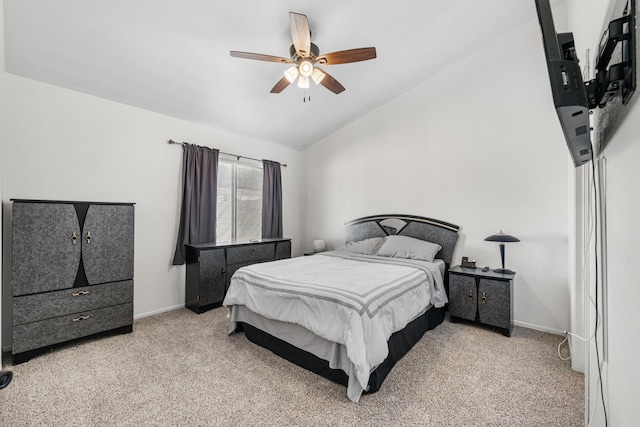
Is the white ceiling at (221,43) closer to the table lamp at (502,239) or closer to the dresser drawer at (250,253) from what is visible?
the dresser drawer at (250,253)

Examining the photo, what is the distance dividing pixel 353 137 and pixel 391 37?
195 cm

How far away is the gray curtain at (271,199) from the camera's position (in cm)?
498

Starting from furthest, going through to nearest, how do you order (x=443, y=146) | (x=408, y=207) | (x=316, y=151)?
(x=316, y=151) < (x=408, y=207) < (x=443, y=146)

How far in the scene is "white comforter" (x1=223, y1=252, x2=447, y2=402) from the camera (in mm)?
1970

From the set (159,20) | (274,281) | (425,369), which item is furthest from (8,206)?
(425,369)

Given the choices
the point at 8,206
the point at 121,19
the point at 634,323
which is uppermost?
the point at 121,19

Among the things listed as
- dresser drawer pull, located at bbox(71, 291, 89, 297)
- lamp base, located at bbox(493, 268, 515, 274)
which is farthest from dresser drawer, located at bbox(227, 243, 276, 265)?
lamp base, located at bbox(493, 268, 515, 274)

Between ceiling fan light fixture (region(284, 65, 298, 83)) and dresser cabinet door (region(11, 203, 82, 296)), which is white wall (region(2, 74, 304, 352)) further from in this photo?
ceiling fan light fixture (region(284, 65, 298, 83))

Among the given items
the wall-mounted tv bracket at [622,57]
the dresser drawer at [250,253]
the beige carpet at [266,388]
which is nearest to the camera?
the wall-mounted tv bracket at [622,57]

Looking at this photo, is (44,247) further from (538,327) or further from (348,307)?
(538,327)

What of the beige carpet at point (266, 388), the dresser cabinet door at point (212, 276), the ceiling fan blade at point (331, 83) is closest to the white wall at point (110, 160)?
the dresser cabinet door at point (212, 276)

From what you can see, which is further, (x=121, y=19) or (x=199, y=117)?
(x=199, y=117)

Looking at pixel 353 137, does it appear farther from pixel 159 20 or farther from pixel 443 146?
pixel 159 20

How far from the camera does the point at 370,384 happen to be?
2047 mm
